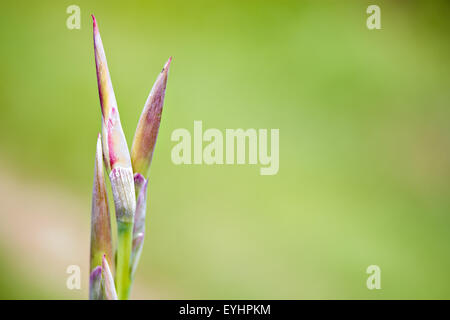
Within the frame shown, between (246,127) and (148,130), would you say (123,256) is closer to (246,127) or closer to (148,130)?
(148,130)

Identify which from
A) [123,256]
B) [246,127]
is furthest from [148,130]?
[246,127]

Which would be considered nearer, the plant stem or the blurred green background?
the plant stem

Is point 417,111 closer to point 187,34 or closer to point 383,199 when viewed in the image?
point 383,199

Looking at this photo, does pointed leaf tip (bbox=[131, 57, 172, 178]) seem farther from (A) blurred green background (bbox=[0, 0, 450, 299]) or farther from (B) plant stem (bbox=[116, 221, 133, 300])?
(A) blurred green background (bbox=[0, 0, 450, 299])

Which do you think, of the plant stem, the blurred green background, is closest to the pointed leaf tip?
the plant stem

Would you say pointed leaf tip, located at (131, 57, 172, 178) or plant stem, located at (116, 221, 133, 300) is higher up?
pointed leaf tip, located at (131, 57, 172, 178)

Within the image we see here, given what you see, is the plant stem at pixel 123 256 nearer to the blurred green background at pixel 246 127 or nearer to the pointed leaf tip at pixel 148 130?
the pointed leaf tip at pixel 148 130

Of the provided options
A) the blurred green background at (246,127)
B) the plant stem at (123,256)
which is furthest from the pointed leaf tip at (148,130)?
the blurred green background at (246,127)
